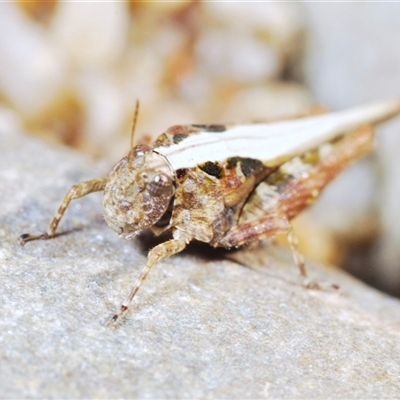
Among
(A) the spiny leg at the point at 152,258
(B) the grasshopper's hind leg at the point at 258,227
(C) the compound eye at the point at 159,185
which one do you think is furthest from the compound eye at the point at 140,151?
(B) the grasshopper's hind leg at the point at 258,227

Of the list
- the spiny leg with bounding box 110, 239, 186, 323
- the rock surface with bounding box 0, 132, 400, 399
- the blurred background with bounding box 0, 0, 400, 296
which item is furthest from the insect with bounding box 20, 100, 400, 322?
the blurred background with bounding box 0, 0, 400, 296

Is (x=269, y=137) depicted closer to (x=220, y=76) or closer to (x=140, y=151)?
(x=140, y=151)

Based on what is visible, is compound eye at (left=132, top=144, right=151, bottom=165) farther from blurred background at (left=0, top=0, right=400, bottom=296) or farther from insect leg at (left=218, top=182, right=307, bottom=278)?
blurred background at (left=0, top=0, right=400, bottom=296)

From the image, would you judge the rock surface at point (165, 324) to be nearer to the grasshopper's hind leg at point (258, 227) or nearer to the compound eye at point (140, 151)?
the grasshopper's hind leg at point (258, 227)

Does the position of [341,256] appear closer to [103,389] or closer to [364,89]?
[364,89]

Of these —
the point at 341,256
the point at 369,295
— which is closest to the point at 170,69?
the point at 341,256

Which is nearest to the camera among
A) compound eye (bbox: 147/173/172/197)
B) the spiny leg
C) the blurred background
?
the spiny leg

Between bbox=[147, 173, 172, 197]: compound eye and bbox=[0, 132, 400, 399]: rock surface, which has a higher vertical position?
bbox=[147, 173, 172, 197]: compound eye

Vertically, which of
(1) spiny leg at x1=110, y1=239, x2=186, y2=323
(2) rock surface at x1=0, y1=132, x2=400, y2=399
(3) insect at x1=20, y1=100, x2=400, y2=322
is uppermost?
(3) insect at x1=20, y1=100, x2=400, y2=322
